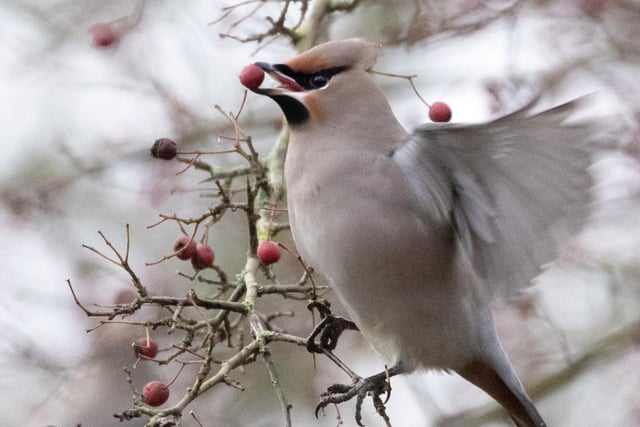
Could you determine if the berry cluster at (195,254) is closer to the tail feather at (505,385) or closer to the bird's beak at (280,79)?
the bird's beak at (280,79)

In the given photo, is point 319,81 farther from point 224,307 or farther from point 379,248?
point 224,307

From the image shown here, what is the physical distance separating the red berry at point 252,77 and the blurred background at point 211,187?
0.38m

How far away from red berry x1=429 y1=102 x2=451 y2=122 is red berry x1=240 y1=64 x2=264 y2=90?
57 centimetres

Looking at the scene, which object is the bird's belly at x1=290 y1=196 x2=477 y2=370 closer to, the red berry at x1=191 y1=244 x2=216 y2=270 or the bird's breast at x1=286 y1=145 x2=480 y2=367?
the bird's breast at x1=286 y1=145 x2=480 y2=367

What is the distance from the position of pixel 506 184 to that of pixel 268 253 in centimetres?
65

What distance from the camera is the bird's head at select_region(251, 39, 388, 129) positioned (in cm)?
286

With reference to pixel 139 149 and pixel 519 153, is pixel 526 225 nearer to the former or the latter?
pixel 519 153

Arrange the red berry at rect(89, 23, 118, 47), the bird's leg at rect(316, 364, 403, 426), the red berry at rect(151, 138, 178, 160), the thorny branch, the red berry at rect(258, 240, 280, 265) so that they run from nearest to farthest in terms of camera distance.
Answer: the thorny branch → the bird's leg at rect(316, 364, 403, 426) → the red berry at rect(258, 240, 280, 265) → the red berry at rect(151, 138, 178, 160) → the red berry at rect(89, 23, 118, 47)

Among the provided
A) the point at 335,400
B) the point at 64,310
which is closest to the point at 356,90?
the point at 335,400

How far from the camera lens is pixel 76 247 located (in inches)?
181

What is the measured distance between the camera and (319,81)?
9.51 feet

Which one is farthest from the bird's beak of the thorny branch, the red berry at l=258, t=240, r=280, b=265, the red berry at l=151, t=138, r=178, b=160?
the red berry at l=258, t=240, r=280, b=265

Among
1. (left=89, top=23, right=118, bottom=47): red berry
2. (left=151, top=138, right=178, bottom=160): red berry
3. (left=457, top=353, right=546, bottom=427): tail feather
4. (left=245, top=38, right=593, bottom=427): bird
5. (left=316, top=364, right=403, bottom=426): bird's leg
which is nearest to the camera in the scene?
(left=245, top=38, right=593, bottom=427): bird

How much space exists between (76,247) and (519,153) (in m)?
2.69
